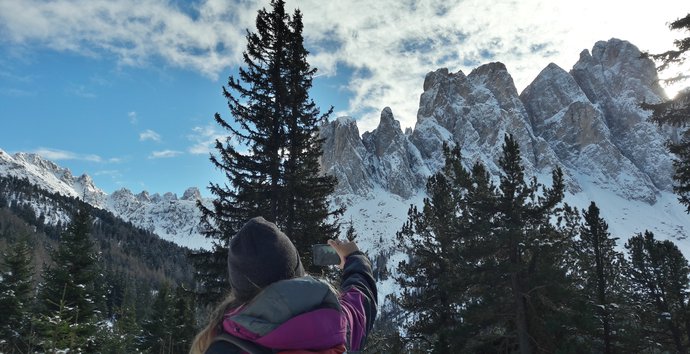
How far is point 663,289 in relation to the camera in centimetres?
2262

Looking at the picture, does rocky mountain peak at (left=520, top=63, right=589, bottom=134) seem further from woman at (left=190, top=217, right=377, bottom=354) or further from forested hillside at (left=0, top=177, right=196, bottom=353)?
woman at (left=190, top=217, right=377, bottom=354)

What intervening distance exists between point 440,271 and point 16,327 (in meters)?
21.5

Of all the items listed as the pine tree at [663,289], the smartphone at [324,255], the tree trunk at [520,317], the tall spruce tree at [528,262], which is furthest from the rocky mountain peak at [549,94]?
the smartphone at [324,255]

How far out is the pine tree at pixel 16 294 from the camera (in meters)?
20.8

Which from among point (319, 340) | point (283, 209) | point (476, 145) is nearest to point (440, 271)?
point (283, 209)

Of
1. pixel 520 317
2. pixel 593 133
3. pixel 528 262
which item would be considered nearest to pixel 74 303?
pixel 520 317

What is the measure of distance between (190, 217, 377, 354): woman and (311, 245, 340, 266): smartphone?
46 centimetres

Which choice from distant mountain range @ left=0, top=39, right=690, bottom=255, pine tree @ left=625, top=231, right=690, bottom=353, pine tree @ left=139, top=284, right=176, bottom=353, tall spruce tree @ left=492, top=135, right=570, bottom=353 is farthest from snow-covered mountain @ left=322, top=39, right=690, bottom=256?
tall spruce tree @ left=492, top=135, right=570, bottom=353

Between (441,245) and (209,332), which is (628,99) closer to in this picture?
(441,245)

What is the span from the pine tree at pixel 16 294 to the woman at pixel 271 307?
24.2 meters

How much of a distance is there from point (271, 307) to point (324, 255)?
1077mm

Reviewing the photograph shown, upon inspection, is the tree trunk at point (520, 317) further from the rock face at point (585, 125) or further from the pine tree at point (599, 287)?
the rock face at point (585, 125)

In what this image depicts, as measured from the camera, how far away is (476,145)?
192m

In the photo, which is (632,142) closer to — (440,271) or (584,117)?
(584,117)
